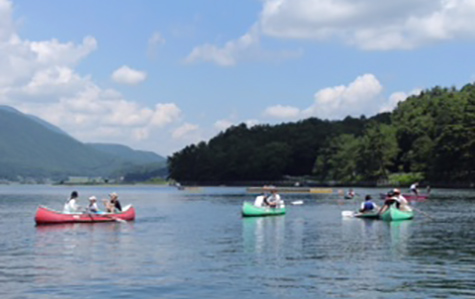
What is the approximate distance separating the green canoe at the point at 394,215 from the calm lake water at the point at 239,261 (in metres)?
2.29

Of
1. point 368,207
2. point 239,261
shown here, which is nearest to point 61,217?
point 239,261

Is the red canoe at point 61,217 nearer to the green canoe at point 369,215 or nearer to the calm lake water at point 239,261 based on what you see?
the calm lake water at point 239,261

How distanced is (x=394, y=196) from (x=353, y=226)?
8559 mm

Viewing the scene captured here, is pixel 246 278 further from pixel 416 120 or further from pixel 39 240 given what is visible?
pixel 416 120

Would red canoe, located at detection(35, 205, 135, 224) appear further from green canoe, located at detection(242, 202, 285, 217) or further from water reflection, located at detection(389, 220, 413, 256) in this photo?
water reflection, located at detection(389, 220, 413, 256)

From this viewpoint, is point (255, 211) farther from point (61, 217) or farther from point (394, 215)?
point (61, 217)

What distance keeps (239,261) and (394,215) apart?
2814 cm

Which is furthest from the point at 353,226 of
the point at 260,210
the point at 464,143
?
the point at 464,143

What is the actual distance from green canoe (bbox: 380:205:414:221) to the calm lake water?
2.29 metres

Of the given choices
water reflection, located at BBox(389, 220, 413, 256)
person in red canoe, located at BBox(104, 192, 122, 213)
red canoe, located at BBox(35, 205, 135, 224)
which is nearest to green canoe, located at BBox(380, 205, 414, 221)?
water reflection, located at BBox(389, 220, 413, 256)

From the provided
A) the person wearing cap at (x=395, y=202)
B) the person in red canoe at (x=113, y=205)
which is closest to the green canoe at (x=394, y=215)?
the person wearing cap at (x=395, y=202)

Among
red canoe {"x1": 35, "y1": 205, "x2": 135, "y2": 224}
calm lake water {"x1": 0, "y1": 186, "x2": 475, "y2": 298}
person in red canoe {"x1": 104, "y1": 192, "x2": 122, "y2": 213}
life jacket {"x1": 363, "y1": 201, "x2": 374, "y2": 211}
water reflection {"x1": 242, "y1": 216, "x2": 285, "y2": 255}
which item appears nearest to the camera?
calm lake water {"x1": 0, "y1": 186, "x2": 475, "y2": 298}

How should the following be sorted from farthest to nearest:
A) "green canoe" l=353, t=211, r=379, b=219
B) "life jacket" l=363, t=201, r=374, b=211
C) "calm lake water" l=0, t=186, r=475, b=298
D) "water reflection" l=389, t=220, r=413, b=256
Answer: "life jacket" l=363, t=201, r=374, b=211, "green canoe" l=353, t=211, r=379, b=219, "water reflection" l=389, t=220, r=413, b=256, "calm lake water" l=0, t=186, r=475, b=298

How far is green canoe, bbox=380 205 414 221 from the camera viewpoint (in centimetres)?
5866
